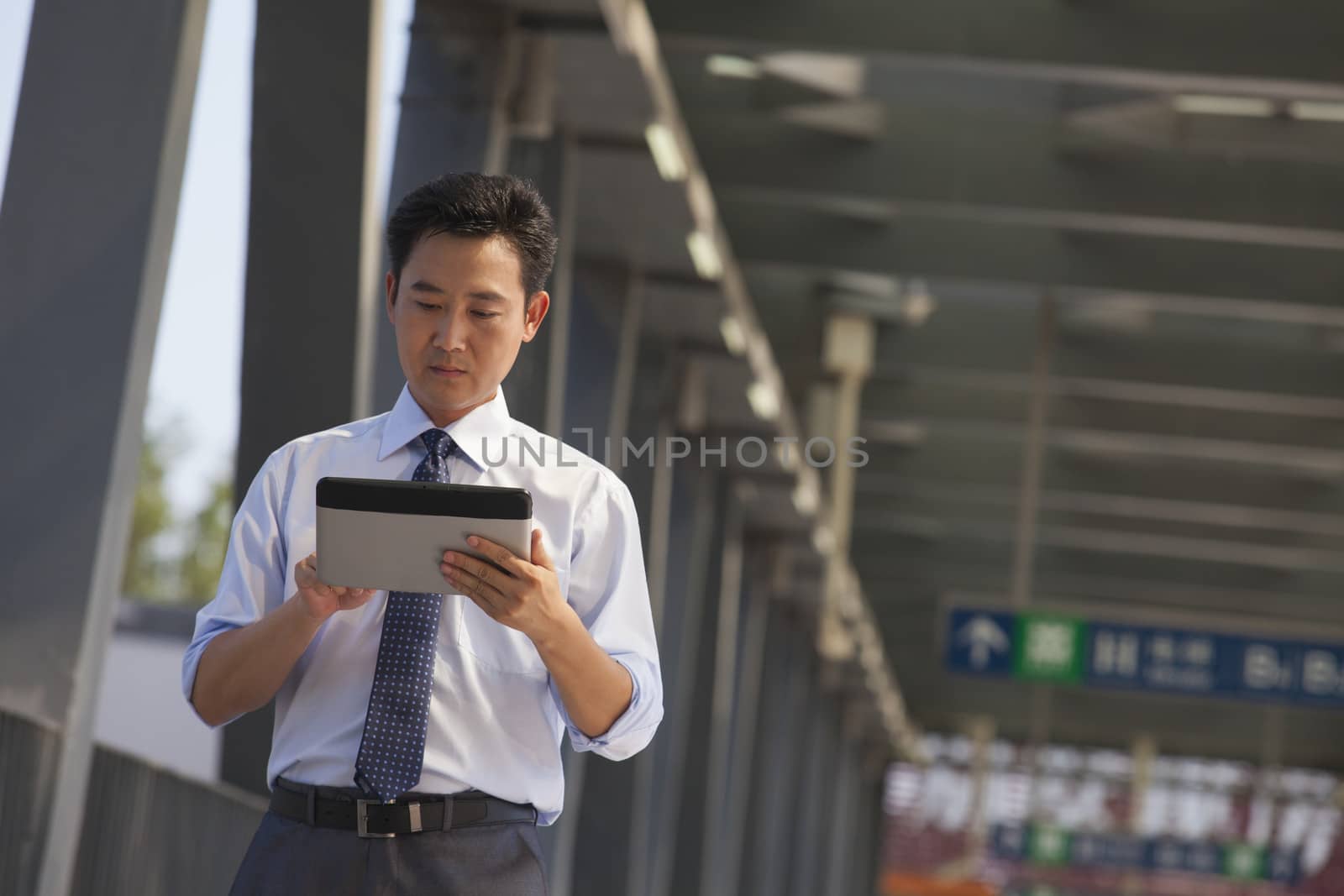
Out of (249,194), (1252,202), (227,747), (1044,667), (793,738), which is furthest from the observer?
(793,738)

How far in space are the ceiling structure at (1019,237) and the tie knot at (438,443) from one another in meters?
3.45

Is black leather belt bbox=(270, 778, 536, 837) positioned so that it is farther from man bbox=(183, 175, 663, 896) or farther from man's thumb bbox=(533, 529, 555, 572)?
man's thumb bbox=(533, 529, 555, 572)

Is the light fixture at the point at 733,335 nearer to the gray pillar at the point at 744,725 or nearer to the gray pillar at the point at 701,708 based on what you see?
the gray pillar at the point at 701,708

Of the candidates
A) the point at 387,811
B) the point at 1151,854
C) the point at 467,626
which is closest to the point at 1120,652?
the point at 467,626

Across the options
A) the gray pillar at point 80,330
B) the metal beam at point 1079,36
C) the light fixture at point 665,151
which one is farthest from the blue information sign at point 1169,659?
the gray pillar at point 80,330

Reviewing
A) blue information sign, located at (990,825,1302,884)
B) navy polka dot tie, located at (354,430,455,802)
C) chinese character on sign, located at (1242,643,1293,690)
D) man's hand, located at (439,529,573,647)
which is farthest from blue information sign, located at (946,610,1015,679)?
blue information sign, located at (990,825,1302,884)

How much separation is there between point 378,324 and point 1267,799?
37792mm

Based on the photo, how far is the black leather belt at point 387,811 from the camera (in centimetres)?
264

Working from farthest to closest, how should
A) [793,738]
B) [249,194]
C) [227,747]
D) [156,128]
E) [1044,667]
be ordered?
[793,738] < [1044,667] < [227,747] < [249,194] < [156,128]

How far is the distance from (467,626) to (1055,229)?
1034 cm

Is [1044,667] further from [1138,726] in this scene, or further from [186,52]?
[1138,726]

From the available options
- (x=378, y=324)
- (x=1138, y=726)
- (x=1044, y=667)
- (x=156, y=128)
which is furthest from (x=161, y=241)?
(x=1138, y=726)

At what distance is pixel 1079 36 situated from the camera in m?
8.86

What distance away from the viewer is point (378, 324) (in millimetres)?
6262
